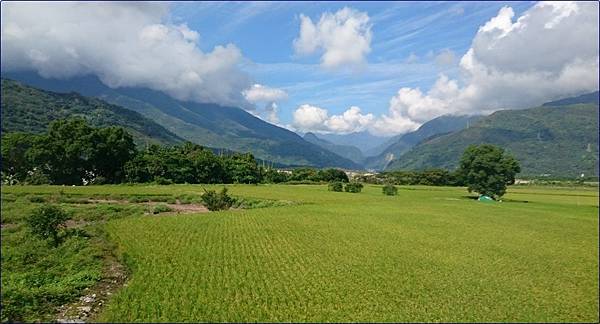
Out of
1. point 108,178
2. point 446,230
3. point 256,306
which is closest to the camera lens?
point 256,306

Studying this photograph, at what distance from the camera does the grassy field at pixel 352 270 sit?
45.6 feet

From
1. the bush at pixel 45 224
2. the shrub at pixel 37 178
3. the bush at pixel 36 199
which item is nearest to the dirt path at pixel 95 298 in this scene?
the bush at pixel 45 224

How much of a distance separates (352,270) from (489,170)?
5735 centimetres

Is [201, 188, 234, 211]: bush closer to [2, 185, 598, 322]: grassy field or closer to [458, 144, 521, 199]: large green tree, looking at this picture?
[2, 185, 598, 322]: grassy field

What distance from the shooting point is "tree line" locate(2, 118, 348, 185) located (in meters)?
73.2

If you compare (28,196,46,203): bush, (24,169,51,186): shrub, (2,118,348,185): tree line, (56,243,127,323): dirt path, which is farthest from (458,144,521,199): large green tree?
(24,169,51,186): shrub

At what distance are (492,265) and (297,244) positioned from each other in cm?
1124

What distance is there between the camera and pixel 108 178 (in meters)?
83.2

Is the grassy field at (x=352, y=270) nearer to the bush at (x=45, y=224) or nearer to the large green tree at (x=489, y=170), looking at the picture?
the bush at (x=45, y=224)

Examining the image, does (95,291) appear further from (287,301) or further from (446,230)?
(446,230)

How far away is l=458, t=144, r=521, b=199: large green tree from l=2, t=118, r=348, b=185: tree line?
2216 inches

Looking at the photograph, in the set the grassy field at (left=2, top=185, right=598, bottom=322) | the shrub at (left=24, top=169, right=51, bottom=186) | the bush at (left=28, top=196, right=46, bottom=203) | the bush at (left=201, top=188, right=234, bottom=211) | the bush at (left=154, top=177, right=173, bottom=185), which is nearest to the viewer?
the grassy field at (left=2, top=185, right=598, bottom=322)

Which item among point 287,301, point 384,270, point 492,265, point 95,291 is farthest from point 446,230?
point 95,291

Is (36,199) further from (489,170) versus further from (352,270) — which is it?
(489,170)
